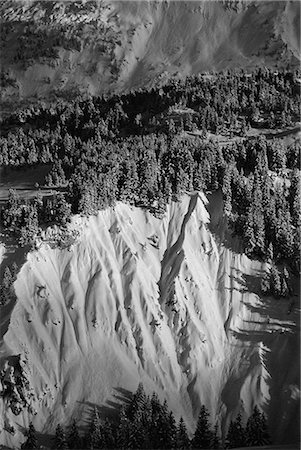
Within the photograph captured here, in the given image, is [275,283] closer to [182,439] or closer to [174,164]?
[174,164]

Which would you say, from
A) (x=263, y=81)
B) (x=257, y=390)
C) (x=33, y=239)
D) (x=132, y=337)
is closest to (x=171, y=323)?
(x=132, y=337)

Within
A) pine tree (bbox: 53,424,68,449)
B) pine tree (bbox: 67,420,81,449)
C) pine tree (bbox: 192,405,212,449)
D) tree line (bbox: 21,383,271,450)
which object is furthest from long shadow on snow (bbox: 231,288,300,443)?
pine tree (bbox: 53,424,68,449)

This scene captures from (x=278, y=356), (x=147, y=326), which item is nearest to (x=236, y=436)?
(x=278, y=356)

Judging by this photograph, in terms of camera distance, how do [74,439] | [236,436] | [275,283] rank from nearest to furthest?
[74,439] → [236,436] → [275,283]

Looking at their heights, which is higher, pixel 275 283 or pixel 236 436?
pixel 275 283

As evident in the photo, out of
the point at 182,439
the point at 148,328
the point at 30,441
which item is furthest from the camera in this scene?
the point at 148,328

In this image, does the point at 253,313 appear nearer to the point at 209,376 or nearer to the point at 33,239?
the point at 209,376
